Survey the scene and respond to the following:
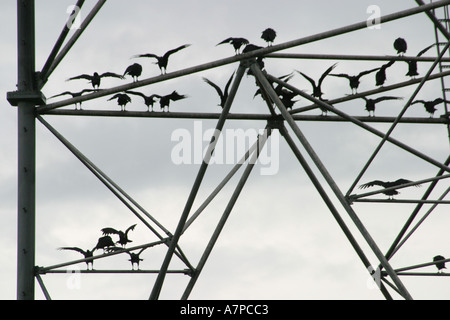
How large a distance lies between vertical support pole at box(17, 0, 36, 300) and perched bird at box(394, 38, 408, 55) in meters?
7.02

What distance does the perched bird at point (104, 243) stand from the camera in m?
17.5

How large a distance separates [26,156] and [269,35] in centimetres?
494

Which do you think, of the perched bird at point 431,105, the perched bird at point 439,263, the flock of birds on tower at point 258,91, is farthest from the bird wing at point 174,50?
the perched bird at point 439,263

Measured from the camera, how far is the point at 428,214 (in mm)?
17641

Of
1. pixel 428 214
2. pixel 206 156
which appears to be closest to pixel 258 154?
pixel 206 156

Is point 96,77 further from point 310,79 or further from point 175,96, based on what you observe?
point 310,79

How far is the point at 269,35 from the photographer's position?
Answer: 16.8 metres

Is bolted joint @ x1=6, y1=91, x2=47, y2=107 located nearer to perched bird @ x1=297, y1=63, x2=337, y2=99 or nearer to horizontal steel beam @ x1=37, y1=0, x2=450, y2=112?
horizontal steel beam @ x1=37, y1=0, x2=450, y2=112

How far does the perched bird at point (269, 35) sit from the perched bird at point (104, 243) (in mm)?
4872

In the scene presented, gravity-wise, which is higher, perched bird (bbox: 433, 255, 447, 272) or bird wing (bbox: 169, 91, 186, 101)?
bird wing (bbox: 169, 91, 186, 101)

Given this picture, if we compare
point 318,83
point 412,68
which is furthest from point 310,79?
point 412,68

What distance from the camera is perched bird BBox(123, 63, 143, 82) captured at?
16.6 meters

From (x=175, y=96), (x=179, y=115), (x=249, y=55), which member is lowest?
(x=249, y=55)

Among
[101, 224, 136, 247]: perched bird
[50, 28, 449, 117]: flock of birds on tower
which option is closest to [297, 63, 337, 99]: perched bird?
[50, 28, 449, 117]: flock of birds on tower
